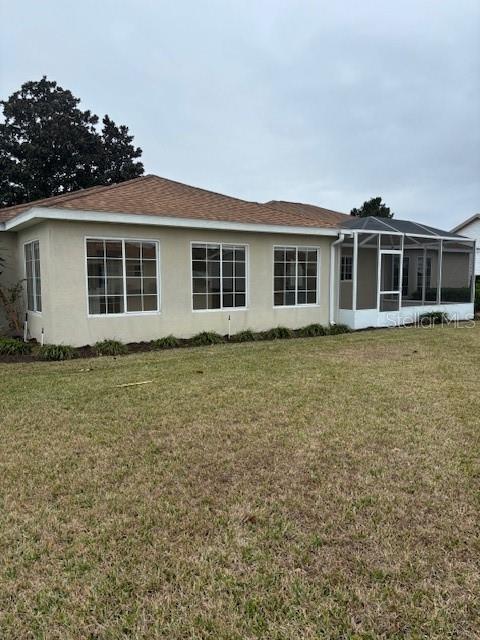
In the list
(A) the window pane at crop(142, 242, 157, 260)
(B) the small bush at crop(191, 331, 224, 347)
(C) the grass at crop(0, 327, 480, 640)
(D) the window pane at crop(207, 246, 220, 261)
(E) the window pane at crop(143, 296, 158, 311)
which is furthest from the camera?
(D) the window pane at crop(207, 246, 220, 261)

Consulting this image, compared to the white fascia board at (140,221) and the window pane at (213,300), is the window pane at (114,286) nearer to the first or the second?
the white fascia board at (140,221)

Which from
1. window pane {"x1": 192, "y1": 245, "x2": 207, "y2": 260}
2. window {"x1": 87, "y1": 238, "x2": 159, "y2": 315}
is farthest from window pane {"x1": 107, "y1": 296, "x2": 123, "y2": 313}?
window pane {"x1": 192, "y1": 245, "x2": 207, "y2": 260}

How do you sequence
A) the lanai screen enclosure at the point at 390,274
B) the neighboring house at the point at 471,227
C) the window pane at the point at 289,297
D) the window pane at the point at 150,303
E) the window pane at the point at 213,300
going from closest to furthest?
the window pane at the point at 150,303, the window pane at the point at 213,300, the window pane at the point at 289,297, the lanai screen enclosure at the point at 390,274, the neighboring house at the point at 471,227

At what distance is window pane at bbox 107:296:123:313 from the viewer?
10227 mm

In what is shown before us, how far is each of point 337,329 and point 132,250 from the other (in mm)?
6229


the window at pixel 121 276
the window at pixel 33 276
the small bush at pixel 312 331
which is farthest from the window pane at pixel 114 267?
the small bush at pixel 312 331

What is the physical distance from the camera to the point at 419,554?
2641 mm

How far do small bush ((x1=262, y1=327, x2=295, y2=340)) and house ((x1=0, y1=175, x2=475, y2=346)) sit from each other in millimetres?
376

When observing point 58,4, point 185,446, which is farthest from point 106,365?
point 58,4

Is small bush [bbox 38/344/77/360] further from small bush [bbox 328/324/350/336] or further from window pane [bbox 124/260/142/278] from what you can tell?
small bush [bbox 328/324/350/336]

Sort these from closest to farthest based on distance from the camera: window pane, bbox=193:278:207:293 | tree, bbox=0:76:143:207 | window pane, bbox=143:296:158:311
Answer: window pane, bbox=143:296:158:311
window pane, bbox=193:278:207:293
tree, bbox=0:76:143:207

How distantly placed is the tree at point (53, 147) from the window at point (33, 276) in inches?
747

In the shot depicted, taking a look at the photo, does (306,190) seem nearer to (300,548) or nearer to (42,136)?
(42,136)

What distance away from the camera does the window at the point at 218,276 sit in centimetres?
1127
